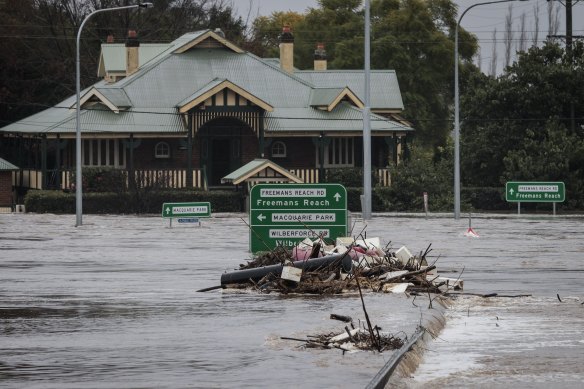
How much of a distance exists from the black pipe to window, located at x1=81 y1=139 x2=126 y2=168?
49796 millimetres

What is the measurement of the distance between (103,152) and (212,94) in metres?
6.63

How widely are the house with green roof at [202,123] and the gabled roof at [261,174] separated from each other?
356 cm

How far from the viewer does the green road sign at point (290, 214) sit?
2958cm

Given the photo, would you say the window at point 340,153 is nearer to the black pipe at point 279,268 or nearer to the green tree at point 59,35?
the green tree at point 59,35

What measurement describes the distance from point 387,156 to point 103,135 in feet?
52.4

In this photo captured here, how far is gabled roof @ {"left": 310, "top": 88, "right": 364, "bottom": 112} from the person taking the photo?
244 ft

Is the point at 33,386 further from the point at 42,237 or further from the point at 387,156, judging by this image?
the point at 387,156

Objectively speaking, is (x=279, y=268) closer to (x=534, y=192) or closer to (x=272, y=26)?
(x=534, y=192)

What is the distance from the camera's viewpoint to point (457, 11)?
364 feet

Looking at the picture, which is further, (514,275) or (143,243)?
(143,243)

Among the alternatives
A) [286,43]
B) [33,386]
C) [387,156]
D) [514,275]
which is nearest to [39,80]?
[286,43]

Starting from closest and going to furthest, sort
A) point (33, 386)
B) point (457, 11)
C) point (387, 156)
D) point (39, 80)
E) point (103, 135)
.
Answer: point (33, 386), point (103, 135), point (387, 156), point (39, 80), point (457, 11)

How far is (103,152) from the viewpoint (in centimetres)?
7294

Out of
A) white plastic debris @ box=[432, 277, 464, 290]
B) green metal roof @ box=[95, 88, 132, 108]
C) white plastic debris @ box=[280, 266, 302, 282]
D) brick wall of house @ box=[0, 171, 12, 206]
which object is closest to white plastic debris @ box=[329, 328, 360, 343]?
white plastic debris @ box=[280, 266, 302, 282]
